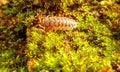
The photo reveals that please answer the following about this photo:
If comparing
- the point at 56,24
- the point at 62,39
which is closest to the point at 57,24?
the point at 56,24

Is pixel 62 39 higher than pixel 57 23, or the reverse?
pixel 57 23

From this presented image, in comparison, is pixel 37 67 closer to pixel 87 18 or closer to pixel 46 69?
pixel 46 69

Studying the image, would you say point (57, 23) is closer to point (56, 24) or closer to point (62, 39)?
point (56, 24)

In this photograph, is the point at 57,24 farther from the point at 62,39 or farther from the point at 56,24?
the point at 62,39

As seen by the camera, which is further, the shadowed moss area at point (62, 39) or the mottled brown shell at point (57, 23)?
the mottled brown shell at point (57, 23)

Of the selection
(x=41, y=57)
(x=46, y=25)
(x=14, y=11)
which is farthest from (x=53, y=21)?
(x=14, y=11)
